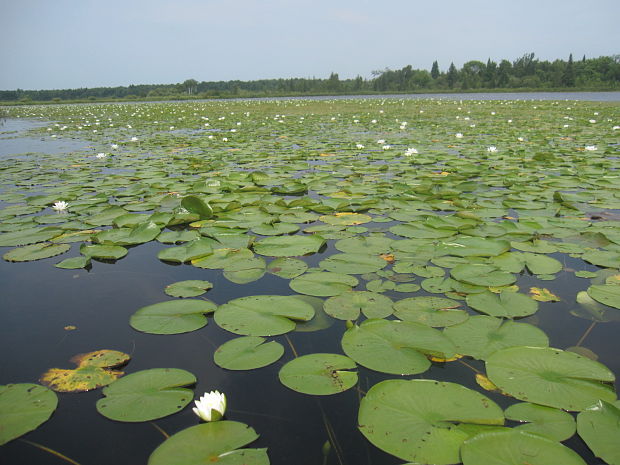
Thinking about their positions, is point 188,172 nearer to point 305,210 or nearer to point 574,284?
point 305,210

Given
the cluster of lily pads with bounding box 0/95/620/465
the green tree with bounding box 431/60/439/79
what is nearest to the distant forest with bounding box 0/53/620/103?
the green tree with bounding box 431/60/439/79

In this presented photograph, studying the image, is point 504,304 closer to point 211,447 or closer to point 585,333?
point 585,333

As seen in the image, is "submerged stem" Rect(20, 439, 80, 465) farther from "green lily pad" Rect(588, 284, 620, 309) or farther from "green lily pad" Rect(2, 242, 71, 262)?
"green lily pad" Rect(588, 284, 620, 309)

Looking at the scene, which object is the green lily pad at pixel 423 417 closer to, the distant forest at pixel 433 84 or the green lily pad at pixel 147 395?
the green lily pad at pixel 147 395

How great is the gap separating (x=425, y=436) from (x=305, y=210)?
1.82 metres

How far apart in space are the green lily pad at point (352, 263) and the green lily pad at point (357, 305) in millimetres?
196

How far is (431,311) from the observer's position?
4.34ft

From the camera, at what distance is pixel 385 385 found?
0.98 meters

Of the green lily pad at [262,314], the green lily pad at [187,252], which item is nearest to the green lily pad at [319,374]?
the green lily pad at [262,314]

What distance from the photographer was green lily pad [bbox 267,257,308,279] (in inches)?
64.2

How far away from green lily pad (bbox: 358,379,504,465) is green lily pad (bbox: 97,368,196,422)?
1.52 feet

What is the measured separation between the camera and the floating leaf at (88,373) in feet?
3.37

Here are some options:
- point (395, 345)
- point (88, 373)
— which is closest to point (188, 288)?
point (88, 373)

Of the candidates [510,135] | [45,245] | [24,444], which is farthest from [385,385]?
[510,135]
